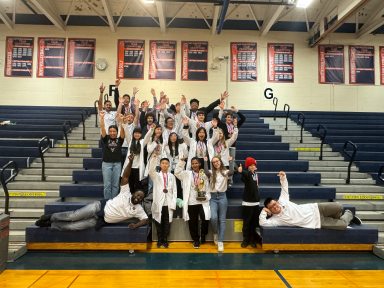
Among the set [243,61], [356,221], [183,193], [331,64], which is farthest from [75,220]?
[331,64]

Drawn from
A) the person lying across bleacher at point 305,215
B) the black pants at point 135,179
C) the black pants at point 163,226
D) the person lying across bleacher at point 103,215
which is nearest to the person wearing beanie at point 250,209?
the person lying across bleacher at point 305,215

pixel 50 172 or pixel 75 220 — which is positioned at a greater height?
pixel 50 172

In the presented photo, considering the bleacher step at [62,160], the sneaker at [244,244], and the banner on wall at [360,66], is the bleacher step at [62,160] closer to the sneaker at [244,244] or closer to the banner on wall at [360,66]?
the sneaker at [244,244]

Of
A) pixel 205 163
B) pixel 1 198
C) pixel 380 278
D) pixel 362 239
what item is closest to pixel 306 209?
pixel 362 239

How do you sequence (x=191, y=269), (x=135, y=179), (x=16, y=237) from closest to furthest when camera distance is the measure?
(x=191, y=269)
(x=16, y=237)
(x=135, y=179)

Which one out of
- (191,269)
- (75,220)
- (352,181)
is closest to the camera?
(191,269)

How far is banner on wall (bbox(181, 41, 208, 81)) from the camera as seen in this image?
489 inches

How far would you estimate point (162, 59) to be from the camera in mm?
12383

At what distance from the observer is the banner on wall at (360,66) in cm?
1259

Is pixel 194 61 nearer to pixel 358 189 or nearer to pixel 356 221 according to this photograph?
pixel 358 189

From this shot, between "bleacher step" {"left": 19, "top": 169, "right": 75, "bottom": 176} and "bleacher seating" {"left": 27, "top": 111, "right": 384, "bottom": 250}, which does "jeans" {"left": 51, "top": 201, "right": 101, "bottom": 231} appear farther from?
"bleacher step" {"left": 19, "top": 169, "right": 75, "bottom": 176}

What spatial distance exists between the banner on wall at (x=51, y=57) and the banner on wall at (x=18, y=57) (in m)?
0.40

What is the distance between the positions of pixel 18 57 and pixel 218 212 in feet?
37.8

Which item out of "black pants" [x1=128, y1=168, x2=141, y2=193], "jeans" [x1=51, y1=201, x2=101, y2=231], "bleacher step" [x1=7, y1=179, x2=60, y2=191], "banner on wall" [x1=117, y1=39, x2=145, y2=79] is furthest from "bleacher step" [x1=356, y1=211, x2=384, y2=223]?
"banner on wall" [x1=117, y1=39, x2=145, y2=79]
